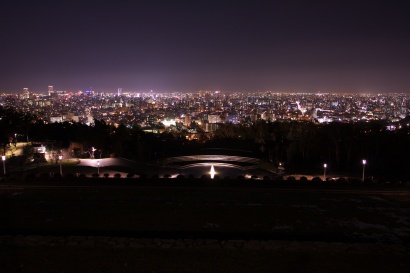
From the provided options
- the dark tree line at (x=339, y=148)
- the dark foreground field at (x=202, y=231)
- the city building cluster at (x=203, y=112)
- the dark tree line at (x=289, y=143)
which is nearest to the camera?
the dark foreground field at (x=202, y=231)

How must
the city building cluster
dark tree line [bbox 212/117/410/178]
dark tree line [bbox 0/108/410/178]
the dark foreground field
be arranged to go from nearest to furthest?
the dark foreground field, dark tree line [bbox 212/117/410/178], dark tree line [bbox 0/108/410/178], the city building cluster

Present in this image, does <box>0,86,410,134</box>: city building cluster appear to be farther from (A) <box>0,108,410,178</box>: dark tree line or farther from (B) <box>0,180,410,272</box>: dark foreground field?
(B) <box>0,180,410,272</box>: dark foreground field

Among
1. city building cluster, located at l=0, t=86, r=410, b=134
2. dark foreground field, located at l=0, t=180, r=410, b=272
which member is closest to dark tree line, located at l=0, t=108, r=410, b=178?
city building cluster, located at l=0, t=86, r=410, b=134

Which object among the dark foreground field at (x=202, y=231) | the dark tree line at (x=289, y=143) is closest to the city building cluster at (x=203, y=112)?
the dark tree line at (x=289, y=143)

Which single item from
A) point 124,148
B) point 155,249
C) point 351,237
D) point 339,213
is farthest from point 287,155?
point 155,249

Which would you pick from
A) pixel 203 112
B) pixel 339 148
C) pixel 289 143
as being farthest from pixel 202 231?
pixel 203 112

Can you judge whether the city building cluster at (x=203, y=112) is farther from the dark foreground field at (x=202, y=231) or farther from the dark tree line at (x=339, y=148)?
the dark foreground field at (x=202, y=231)

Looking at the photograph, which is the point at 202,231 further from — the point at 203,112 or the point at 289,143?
the point at 203,112

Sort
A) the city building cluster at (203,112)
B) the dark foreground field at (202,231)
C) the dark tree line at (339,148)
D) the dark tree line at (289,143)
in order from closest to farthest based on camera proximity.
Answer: the dark foreground field at (202,231) → the dark tree line at (339,148) → the dark tree line at (289,143) → the city building cluster at (203,112)

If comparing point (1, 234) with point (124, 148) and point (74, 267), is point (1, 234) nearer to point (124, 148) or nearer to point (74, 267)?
point (74, 267)
